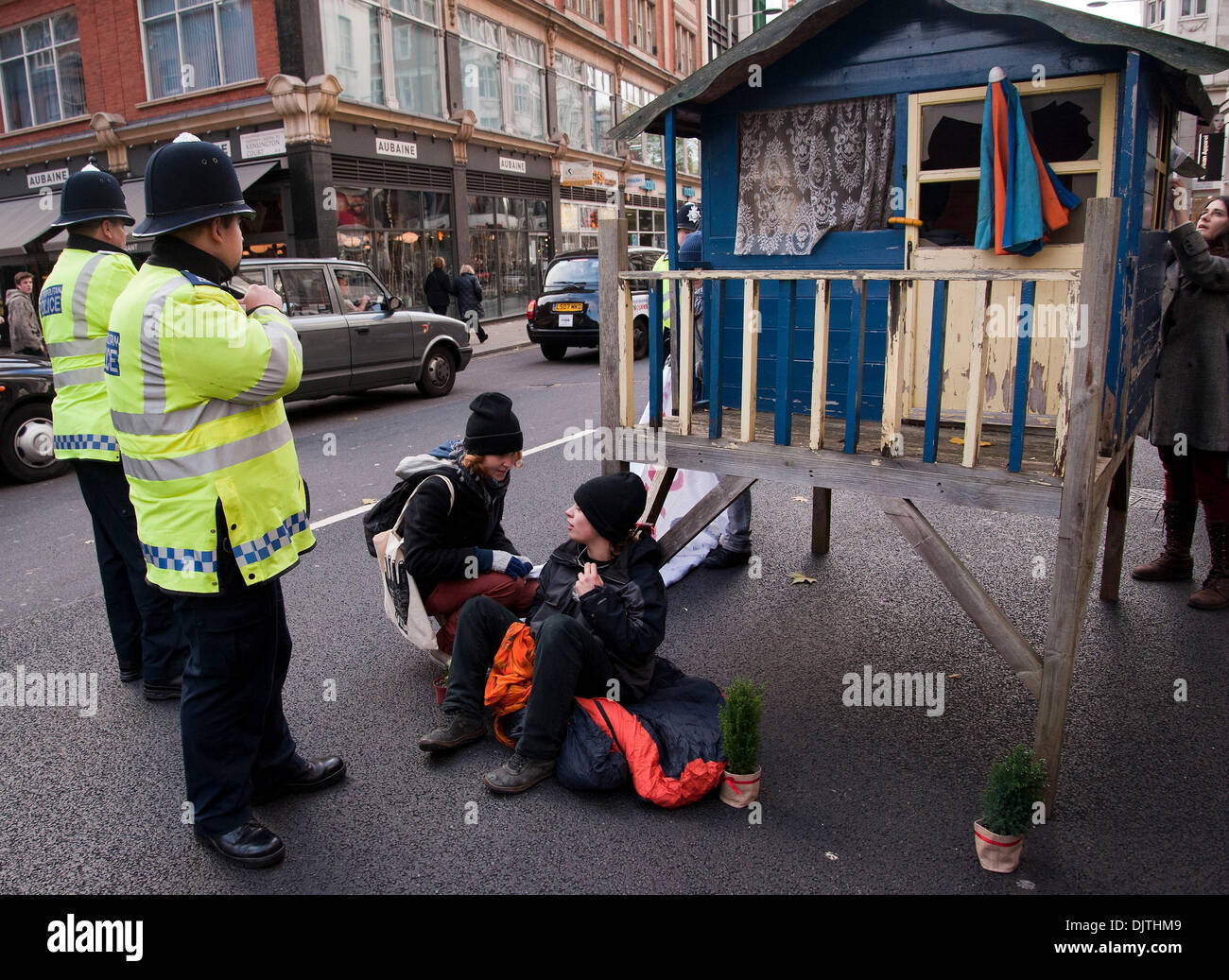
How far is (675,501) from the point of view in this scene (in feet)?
19.6

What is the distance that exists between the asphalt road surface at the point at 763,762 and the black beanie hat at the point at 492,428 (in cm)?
113

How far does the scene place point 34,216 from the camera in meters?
22.9

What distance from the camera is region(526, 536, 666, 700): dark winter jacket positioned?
3.30 m

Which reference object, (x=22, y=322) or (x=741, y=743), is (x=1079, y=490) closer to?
(x=741, y=743)

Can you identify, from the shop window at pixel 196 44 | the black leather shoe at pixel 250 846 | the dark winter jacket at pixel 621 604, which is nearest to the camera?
the black leather shoe at pixel 250 846

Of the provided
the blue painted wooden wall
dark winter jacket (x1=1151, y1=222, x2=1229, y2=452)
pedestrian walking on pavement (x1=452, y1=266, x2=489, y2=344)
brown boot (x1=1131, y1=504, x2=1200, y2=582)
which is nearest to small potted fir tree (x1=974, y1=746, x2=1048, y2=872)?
the blue painted wooden wall

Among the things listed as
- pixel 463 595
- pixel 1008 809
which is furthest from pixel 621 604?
pixel 1008 809

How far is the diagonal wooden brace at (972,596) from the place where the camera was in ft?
10.2

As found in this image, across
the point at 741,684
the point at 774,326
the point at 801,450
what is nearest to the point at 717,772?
the point at 741,684

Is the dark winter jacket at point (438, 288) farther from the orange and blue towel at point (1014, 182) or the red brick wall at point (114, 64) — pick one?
the orange and blue towel at point (1014, 182)

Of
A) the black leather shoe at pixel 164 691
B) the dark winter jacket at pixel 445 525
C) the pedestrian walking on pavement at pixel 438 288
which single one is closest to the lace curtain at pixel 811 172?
the dark winter jacket at pixel 445 525

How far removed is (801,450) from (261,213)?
1905 cm

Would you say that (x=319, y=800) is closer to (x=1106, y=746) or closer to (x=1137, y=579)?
(x=1106, y=746)

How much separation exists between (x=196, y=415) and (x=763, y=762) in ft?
7.60
